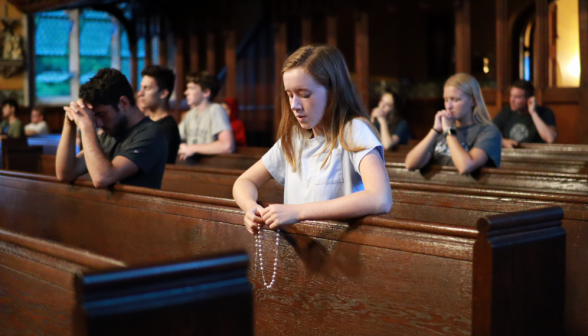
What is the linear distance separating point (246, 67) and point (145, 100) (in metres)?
5.81

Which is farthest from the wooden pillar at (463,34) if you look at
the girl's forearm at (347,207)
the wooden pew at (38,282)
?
the wooden pew at (38,282)

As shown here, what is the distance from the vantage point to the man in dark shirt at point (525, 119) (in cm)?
564

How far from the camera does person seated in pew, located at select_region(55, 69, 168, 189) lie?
3.04 metres

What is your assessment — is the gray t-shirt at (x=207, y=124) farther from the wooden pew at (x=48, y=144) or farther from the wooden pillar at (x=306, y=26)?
the wooden pillar at (x=306, y=26)

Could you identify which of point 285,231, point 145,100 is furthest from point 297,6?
point 285,231

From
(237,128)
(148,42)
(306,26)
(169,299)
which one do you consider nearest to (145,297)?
(169,299)

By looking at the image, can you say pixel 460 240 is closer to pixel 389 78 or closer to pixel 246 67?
pixel 246 67

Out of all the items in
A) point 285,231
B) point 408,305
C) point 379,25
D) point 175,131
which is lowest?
point 408,305

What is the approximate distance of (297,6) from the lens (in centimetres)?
875

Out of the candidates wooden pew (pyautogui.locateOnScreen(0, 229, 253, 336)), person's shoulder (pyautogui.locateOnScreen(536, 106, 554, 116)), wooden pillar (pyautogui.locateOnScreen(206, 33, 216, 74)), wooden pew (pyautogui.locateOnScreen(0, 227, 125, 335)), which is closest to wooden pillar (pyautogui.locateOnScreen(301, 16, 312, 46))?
wooden pillar (pyautogui.locateOnScreen(206, 33, 216, 74))

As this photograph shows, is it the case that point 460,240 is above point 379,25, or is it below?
below

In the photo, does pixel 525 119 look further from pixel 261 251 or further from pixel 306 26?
pixel 261 251

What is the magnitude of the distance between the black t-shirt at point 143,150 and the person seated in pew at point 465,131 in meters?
1.43

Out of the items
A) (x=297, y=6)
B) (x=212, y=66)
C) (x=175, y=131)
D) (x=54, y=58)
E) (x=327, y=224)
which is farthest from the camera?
(x=54, y=58)
